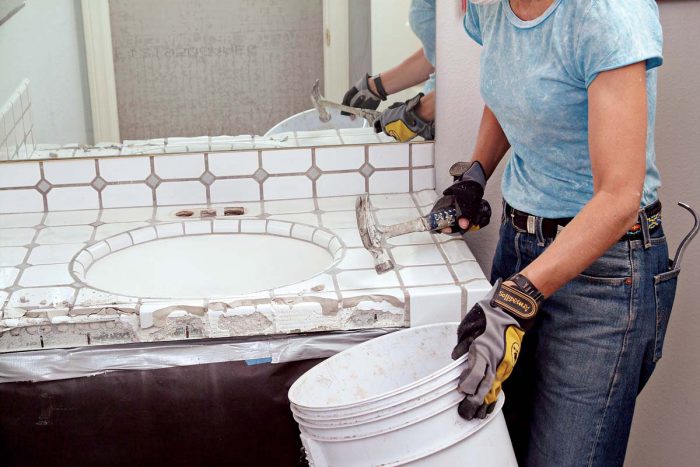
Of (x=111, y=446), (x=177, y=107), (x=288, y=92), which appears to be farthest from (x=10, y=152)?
(x=111, y=446)

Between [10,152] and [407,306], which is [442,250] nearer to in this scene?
[407,306]

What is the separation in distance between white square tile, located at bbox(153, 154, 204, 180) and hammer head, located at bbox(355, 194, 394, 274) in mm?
476

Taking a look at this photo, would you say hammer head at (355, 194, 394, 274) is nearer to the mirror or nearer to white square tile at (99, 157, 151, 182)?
the mirror

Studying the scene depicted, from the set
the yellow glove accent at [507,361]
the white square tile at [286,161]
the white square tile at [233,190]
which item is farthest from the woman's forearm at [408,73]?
the yellow glove accent at [507,361]

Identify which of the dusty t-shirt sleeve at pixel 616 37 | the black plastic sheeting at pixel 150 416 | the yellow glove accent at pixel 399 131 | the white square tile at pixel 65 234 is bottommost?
the black plastic sheeting at pixel 150 416

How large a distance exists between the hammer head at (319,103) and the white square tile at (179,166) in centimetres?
→ 28

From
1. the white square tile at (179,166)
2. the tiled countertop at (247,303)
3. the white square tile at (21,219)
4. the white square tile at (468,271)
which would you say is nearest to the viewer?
the tiled countertop at (247,303)

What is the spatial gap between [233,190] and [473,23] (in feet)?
2.27

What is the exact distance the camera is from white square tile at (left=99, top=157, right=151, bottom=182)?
5.98ft

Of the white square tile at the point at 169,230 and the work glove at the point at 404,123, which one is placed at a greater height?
the work glove at the point at 404,123

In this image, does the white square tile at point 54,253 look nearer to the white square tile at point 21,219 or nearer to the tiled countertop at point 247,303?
the tiled countertop at point 247,303

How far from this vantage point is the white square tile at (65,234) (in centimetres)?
164

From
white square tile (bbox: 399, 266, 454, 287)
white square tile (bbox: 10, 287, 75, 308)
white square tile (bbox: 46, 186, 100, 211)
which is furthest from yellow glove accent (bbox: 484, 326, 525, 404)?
white square tile (bbox: 46, 186, 100, 211)

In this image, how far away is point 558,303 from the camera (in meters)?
1.26
